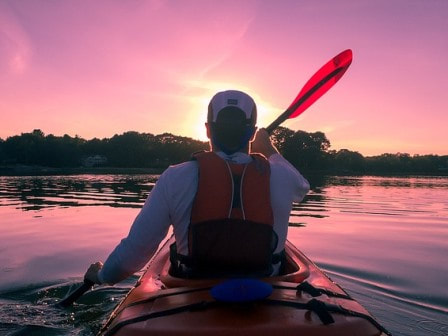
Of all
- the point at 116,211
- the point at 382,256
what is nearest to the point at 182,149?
the point at 116,211

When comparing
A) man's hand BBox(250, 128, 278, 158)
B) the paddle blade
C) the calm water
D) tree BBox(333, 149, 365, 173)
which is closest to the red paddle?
the paddle blade

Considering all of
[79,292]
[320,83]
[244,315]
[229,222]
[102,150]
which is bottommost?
[79,292]

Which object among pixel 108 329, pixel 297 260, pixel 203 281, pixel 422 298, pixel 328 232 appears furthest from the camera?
pixel 328 232

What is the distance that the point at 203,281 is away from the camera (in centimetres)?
242

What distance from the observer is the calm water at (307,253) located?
4.50m

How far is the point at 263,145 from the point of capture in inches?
133

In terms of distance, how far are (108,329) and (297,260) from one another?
195 centimetres

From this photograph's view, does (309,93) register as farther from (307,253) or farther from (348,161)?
(348,161)

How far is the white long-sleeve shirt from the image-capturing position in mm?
2508

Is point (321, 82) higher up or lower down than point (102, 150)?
lower down

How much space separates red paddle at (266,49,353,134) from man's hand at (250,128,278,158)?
7.19ft

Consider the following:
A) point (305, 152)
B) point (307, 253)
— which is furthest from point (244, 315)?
point (305, 152)

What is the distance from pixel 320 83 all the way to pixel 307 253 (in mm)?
3482

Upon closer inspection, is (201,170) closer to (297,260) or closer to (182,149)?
(297,260)
